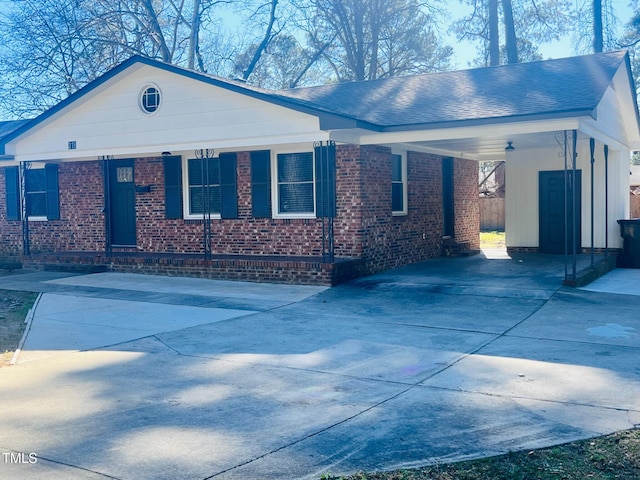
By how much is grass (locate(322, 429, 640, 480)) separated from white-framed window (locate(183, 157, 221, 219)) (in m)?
11.3

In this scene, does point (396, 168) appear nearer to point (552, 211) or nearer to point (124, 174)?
point (552, 211)

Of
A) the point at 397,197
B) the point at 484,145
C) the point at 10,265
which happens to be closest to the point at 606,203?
the point at 484,145

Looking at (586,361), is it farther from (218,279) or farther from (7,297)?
(7,297)

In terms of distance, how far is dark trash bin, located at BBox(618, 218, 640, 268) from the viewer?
51.7 feet

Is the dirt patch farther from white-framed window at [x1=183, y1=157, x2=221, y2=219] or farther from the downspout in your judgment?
the downspout

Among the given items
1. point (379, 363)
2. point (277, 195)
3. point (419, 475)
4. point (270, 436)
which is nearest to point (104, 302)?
point (277, 195)

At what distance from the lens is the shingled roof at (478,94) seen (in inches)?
475

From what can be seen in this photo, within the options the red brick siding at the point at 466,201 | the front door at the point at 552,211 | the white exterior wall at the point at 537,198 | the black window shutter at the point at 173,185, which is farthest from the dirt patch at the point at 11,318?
the front door at the point at 552,211

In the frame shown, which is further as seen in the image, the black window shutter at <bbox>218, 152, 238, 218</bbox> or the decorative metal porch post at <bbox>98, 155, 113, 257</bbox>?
the decorative metal porch post at <bbox>98, 155, 113, 257</bbox>

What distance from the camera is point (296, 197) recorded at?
576 inches

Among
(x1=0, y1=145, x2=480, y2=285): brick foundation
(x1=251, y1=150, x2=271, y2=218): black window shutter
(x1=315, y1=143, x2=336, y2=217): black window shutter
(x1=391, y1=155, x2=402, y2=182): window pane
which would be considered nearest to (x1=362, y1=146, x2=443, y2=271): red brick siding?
(x1=0, y1=145, x2=480, y2=285): brick foundation

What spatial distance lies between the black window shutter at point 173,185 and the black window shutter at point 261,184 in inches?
80.1

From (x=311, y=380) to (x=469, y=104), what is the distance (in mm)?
8189

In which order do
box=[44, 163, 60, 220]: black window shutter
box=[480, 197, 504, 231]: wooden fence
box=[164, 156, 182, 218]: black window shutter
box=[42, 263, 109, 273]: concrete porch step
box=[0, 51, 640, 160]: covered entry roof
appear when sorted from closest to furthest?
box=[0, 51, 640, 160]: covered entry roof → box=[42, 263, 109, 273]: concrete porch step → box=[164, 156, 182, 218]: black window shutter → box=[44, 163, 60, 220]: black window shutter → box=[480, 197, 504, 231]: wooden fence
